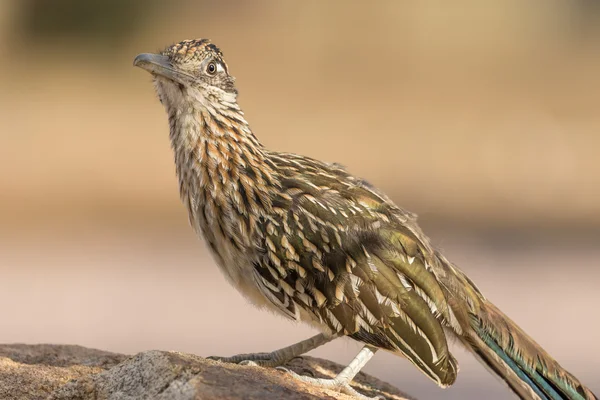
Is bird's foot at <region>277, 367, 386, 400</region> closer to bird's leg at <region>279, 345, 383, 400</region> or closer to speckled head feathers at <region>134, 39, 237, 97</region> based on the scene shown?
bird's leg at <region>279, 345, 383, 400</region>

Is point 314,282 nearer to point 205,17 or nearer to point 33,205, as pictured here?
point 33,205

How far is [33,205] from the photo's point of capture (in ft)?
66.1

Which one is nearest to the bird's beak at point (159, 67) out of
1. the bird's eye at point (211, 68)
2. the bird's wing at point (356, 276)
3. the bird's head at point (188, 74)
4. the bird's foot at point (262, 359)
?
the bird's head at point (188, 74)

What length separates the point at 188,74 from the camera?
6637 millimetres

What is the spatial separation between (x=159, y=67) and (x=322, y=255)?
1.46 metres

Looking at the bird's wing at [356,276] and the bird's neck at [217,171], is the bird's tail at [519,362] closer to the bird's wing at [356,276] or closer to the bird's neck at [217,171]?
the bird's wing at [356,276]

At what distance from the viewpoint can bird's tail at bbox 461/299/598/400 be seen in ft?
20.5

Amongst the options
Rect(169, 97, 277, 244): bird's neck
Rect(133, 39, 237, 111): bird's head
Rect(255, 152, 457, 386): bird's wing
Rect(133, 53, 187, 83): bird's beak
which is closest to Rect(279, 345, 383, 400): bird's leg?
Rect(255, 152, 457, 386): bird's wing

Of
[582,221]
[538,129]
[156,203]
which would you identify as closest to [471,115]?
[538,129]

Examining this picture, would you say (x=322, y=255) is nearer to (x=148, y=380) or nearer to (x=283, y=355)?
(x=283, y=355)

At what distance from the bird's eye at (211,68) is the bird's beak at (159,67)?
17 centimetres

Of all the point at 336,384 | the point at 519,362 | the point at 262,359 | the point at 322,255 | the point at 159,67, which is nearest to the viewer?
the point at 336,384

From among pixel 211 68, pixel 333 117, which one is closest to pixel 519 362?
pixel 211 68

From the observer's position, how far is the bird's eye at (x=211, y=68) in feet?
22.1
